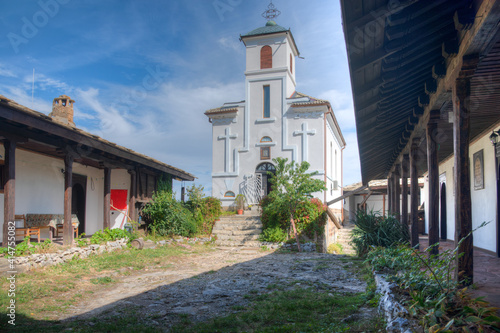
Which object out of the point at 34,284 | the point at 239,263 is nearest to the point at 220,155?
the point at 239,263

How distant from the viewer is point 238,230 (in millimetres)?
14578

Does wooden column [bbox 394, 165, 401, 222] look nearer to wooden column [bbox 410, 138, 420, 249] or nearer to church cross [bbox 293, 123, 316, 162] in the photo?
wooden column [bbox 410, 138, 420, 249]

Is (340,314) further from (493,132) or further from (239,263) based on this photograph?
(239,263)

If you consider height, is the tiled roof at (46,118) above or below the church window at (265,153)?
below

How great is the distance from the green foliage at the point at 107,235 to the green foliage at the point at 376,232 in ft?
21.7

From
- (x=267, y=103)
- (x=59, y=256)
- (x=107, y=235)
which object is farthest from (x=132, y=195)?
(x=267, y=103)

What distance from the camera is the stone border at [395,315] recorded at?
2602mm

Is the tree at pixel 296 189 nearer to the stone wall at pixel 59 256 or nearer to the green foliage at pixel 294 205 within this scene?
the green foliage at pixel 294 205

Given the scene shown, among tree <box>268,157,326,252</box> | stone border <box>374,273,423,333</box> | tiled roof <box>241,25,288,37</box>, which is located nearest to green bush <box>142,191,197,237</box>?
tree <box>268,157,326,252</box>

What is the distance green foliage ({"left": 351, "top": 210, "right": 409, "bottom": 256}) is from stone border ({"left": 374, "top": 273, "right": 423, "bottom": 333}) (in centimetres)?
436

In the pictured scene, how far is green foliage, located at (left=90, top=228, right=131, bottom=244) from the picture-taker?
32.0 feet

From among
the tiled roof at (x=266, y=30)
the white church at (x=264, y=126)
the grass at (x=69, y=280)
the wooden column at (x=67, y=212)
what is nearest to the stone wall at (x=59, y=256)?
the grass at (x=69, y=280)

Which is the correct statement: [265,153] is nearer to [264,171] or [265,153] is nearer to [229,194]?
[264,171]

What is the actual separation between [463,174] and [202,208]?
12465 millimetres
